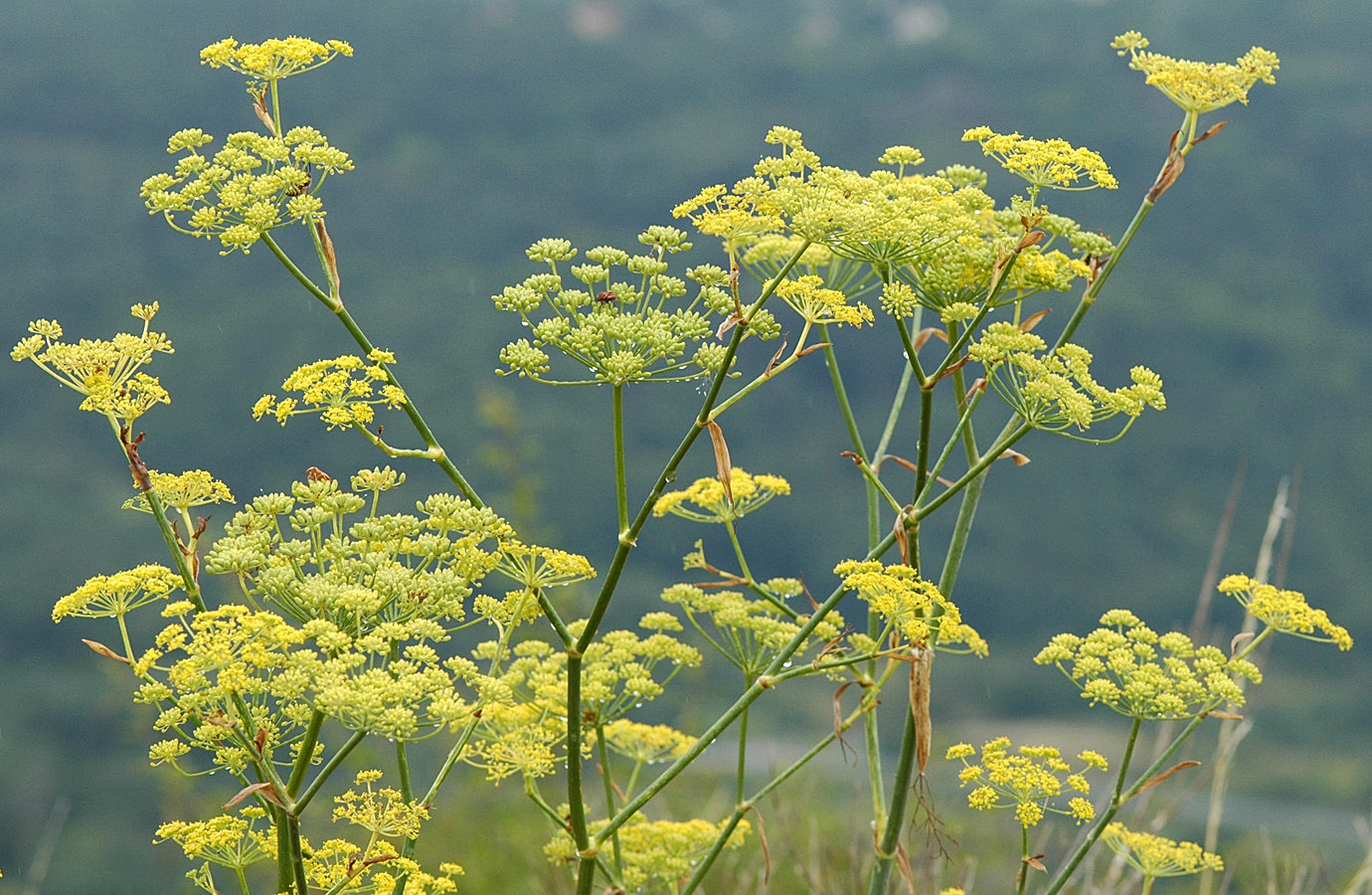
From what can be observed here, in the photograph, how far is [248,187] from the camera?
2.47 metres

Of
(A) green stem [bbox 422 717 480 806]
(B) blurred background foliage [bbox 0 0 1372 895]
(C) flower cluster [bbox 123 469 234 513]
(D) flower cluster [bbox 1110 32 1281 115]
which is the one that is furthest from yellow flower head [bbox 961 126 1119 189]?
(B) blurred background foliage [bbox 0 0 1372 895]

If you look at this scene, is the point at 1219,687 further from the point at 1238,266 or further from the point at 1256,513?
the point at 1238,266

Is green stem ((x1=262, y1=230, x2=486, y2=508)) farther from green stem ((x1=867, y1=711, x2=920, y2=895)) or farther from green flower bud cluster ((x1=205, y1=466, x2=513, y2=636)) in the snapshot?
green stem ((x1=867, y1=711, x2=920, y2=895))

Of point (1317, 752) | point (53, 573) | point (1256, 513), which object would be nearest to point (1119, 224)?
point (1256, 513)

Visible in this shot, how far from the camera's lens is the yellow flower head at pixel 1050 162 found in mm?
2586

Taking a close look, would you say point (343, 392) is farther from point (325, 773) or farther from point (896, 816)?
point (896, 816)

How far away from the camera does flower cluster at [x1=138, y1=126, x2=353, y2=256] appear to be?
2424mm

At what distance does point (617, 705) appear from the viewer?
10.3ft

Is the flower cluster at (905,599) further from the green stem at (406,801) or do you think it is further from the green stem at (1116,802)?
the green stem at (406,801)

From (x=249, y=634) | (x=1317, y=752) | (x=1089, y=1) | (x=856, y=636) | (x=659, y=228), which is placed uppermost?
(x=1089, y=1)

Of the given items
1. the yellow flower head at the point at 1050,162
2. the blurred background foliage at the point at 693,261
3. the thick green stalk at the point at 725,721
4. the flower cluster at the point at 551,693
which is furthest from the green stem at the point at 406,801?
the blurred background foliage at the point at 693,261

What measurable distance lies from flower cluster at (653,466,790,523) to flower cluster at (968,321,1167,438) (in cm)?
68

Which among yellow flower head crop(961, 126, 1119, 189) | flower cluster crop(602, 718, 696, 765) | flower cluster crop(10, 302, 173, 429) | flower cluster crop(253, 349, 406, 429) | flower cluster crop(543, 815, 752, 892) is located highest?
yellow flower head crop(961, 126, 1119, 189)

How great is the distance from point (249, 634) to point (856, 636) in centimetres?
156
